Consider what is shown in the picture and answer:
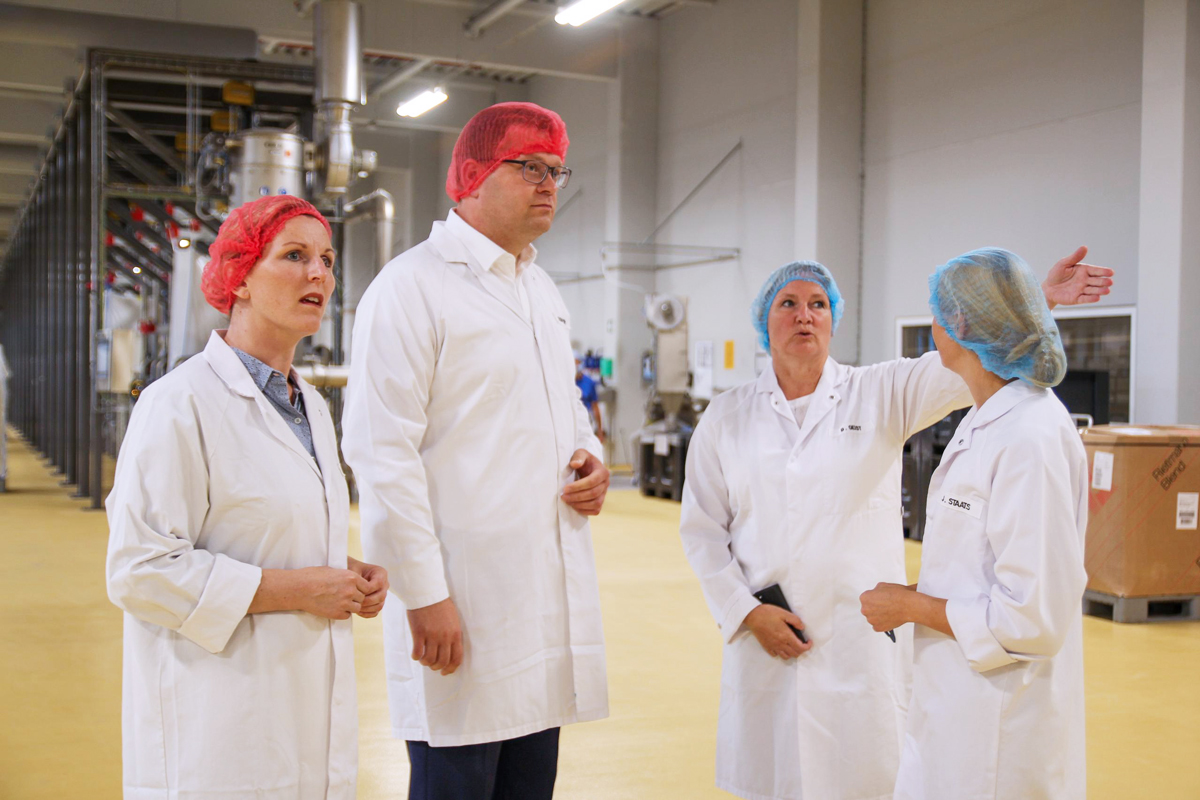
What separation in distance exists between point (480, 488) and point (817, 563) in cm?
77

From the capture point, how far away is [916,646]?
1.78 m

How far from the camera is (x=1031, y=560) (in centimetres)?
156

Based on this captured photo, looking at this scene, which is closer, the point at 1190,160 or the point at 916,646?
the point at 916,646

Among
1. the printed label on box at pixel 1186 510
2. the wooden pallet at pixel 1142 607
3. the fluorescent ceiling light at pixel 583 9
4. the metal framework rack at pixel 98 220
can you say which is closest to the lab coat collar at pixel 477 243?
the wooden pallet at pixel 1142 607

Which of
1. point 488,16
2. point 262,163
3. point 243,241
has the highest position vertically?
point 488,16

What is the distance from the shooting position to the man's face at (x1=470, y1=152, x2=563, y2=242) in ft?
6.53

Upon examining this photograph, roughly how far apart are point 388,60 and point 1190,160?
1067 centimetres

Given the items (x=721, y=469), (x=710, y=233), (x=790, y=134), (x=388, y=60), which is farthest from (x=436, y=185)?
(x=721, y=469)

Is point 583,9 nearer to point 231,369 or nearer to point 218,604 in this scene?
point 231,369

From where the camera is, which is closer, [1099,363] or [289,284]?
[289,284]

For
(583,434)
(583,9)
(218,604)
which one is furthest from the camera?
(583,9)

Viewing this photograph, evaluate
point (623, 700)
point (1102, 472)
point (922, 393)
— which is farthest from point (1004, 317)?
point (1102, 472)

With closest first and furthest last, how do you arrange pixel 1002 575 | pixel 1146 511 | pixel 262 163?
pixel 1002 575, pixel 1146 511, pixel 262 163

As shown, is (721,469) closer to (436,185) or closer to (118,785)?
(118,785)
